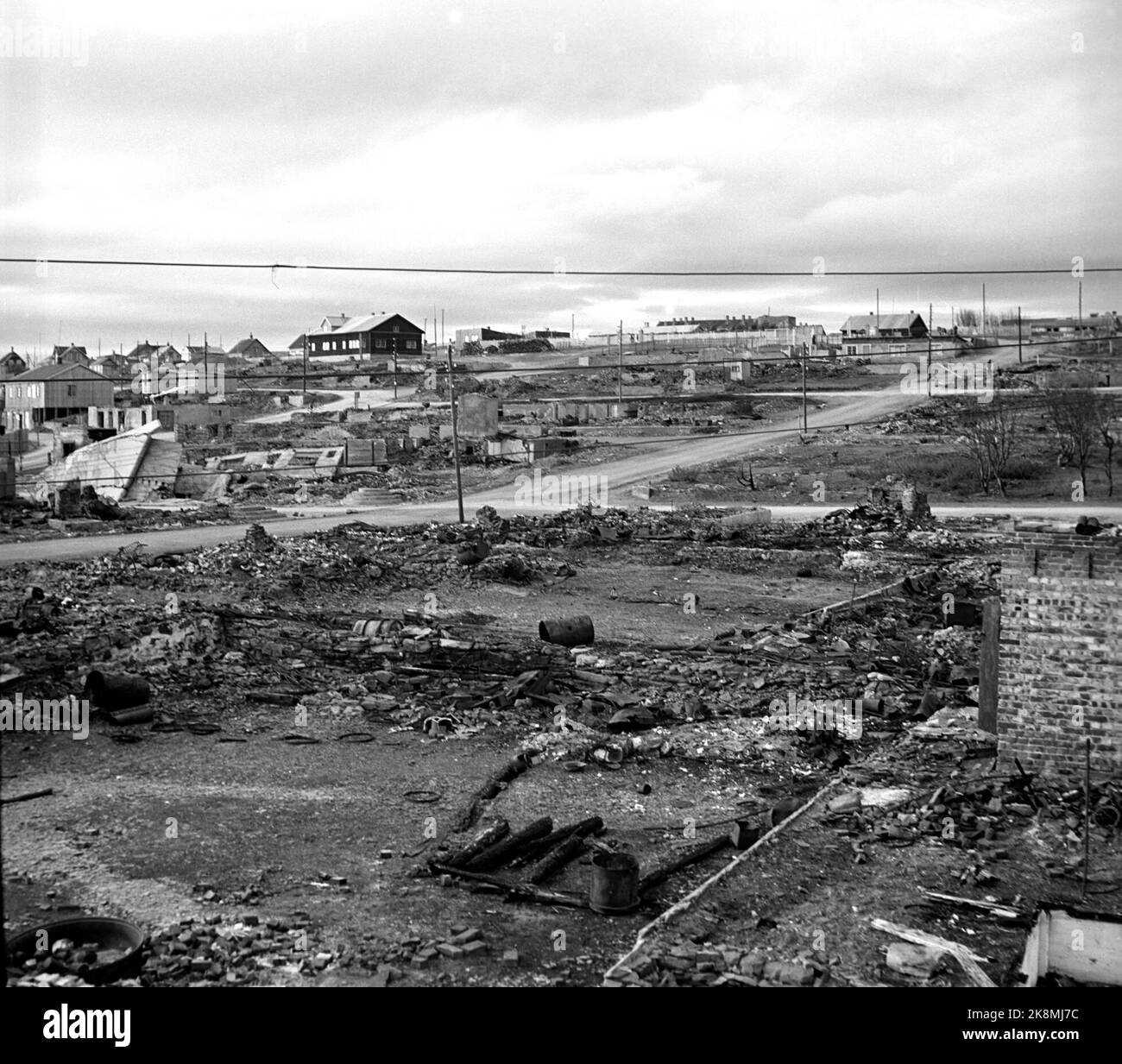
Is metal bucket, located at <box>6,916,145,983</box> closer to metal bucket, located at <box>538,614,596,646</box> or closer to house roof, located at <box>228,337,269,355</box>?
metal bucket, located at <box>538,614,596,646</box>

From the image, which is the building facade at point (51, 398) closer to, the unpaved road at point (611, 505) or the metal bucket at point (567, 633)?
the unpaved road at point (611, 505)

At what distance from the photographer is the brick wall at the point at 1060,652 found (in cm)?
919

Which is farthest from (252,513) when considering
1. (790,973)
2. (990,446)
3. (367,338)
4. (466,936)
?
(367,338)

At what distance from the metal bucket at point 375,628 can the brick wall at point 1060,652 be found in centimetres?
954

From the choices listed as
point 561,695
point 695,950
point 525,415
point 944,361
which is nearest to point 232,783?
point 561,695

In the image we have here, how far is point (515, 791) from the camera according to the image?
10.5m

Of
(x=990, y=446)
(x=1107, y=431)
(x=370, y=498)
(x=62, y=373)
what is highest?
(x=62, y=373)

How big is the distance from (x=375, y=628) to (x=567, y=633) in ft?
9.54

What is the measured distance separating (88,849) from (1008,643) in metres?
7.86

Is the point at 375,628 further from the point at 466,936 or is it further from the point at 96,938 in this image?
the point at 466,936

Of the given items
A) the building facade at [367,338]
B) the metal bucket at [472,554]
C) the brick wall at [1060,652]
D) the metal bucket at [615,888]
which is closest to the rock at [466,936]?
the metal bucket at [615,888]

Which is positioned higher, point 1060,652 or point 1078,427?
point 1078,427
